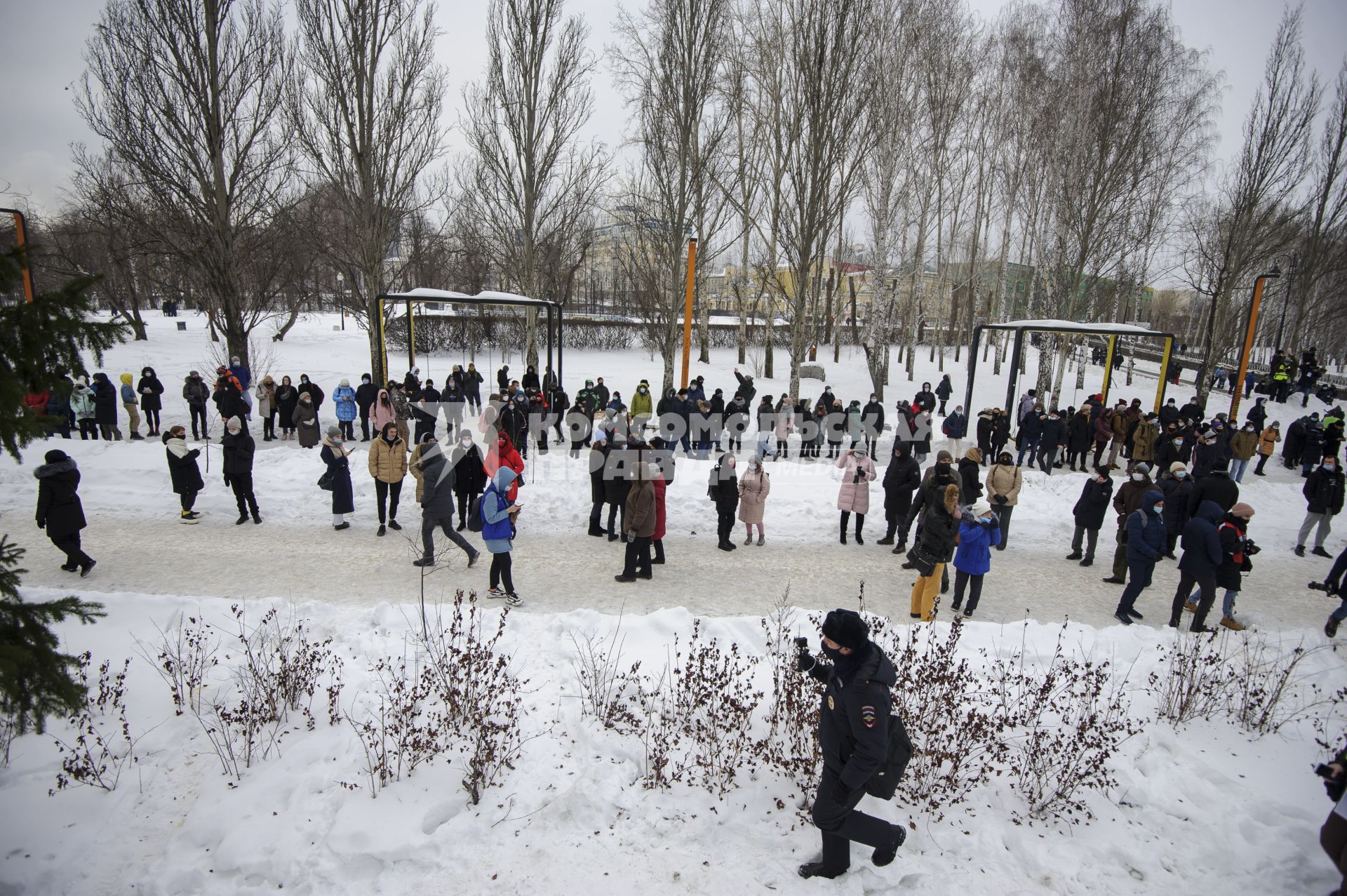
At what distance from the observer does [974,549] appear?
7062mm

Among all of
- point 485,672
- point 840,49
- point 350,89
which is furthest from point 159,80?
point 485,672

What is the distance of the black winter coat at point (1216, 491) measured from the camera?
8133 mm

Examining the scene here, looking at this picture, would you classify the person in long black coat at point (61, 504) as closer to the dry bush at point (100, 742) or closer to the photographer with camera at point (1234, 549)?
the dry bush at point (100, 742)

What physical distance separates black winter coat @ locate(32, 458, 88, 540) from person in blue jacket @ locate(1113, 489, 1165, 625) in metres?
11.9

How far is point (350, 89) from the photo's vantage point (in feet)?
55.7


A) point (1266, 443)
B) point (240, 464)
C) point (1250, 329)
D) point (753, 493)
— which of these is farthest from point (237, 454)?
point (1250, 329)

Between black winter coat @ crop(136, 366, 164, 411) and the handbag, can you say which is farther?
black winter coat @ crop(136, 366, 164, 411)

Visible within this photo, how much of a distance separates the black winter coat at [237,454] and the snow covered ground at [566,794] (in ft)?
3.71

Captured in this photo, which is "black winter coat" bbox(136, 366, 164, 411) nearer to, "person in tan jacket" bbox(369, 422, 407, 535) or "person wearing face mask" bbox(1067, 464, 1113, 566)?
"person in tan jacket" bbox(369, 422, 407, 535)

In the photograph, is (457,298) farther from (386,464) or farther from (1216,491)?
(1216,491)

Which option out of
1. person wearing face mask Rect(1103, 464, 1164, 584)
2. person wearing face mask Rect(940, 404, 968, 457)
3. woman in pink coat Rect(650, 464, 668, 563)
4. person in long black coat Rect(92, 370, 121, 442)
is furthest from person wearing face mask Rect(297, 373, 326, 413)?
person wearing face mask Rect(1103, 464, 1164, 584)

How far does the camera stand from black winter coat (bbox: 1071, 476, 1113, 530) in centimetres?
877

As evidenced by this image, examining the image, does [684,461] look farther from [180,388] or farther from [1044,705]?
[180,388]

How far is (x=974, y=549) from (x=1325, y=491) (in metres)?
6.95
